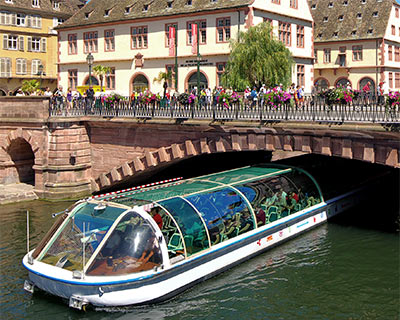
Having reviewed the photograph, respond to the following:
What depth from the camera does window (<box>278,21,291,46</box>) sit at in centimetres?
4128

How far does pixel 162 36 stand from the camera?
141 ft

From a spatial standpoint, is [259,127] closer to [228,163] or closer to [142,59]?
[228,163]

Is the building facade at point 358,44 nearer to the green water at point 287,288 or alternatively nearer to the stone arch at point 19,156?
the stone arch at point 19,156

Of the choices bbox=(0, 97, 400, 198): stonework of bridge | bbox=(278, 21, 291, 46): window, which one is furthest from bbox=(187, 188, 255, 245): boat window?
bbox=(278, 21, 291, 46): window

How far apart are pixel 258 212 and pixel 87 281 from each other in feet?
23.6

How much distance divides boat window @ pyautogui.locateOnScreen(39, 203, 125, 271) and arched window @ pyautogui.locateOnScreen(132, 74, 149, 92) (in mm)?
29742

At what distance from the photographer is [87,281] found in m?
13.9

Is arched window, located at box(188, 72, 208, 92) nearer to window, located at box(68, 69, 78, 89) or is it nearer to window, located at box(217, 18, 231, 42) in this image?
window, located at box(217, 18, 231, 42)

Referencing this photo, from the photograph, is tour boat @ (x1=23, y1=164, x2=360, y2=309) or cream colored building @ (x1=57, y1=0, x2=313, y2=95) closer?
tour boat @ (x1=23, y1=164, x2=360, y2=309)

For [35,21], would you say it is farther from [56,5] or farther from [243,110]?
[243,110]

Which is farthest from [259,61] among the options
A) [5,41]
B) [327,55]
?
[5,41]

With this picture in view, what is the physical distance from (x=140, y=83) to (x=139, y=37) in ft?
12.0

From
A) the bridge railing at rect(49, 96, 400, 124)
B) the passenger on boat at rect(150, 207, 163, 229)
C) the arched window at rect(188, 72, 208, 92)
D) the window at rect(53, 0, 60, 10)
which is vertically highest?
the window at rect(53, 0, 60, 10)

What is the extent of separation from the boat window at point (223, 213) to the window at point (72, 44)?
34.4m
